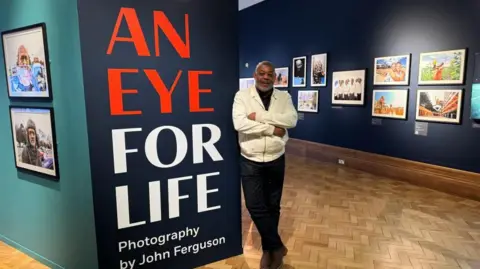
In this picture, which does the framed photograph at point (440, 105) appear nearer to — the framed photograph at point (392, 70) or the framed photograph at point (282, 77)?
the framed photograph at point (392, 70)

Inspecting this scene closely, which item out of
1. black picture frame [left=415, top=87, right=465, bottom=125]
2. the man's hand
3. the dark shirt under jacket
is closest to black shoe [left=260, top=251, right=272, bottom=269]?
the man's hand

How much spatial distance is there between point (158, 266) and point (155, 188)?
65 centimetres

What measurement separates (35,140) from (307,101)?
612 cm

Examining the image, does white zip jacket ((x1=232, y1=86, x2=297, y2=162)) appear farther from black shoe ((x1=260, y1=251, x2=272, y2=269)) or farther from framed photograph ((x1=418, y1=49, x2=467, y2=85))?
framed photograph ((x1=418, y1=49, x2=467, y2=85))

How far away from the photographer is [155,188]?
2600mm

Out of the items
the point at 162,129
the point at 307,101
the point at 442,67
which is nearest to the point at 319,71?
the point at 307,101

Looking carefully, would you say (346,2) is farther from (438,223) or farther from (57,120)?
(57,120)

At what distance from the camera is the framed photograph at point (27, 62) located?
2510 mm

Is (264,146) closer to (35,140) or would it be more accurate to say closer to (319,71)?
(35,140)

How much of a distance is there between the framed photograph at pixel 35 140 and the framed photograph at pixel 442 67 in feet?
17.1

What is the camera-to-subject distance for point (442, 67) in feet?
16.5

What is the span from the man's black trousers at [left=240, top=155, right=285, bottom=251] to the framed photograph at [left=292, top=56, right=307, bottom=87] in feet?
17.7

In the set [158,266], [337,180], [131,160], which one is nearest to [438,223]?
[337,180]

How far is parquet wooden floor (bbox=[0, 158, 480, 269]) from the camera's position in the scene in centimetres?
299
